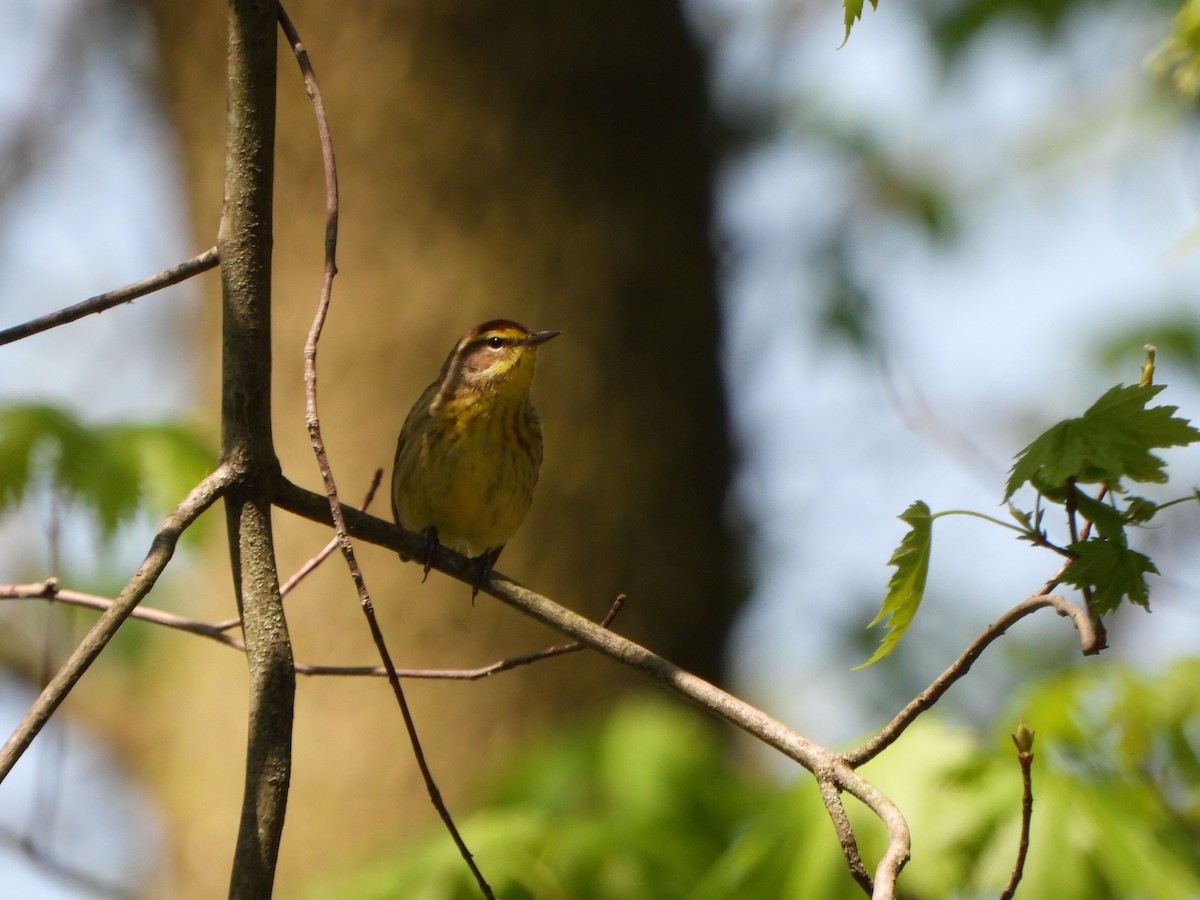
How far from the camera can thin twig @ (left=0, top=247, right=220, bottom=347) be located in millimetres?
2057

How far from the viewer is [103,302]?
2.09 metres

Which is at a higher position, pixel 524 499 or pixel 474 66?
pixel 474 66

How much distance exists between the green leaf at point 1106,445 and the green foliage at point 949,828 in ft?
5.78

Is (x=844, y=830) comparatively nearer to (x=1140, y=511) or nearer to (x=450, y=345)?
(x=1140, y=511)

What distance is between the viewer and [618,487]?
7113 mm

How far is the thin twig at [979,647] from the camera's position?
6.46 feet

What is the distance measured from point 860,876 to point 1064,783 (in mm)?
2016

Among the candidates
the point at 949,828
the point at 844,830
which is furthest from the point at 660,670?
the point at 949,828

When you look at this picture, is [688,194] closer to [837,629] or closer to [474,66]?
[474,66]

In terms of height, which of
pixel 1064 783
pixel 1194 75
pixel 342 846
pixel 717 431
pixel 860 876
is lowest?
pixel 860 876

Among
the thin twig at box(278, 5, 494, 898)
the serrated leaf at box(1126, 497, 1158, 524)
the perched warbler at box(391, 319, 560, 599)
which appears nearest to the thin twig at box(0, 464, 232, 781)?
the thin twig at box(278, 5, 494, 898)

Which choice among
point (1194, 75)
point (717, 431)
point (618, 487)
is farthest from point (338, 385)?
point (1194, 75)

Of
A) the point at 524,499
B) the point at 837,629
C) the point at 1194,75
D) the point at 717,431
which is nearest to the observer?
the point at 1194,75

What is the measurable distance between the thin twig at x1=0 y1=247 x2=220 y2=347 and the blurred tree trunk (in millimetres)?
4523
